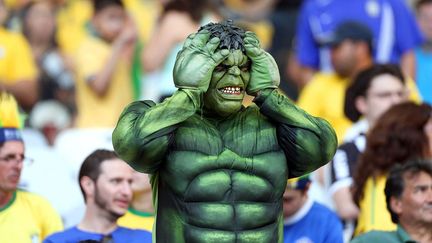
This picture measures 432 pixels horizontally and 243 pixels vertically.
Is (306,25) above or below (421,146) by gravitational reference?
above

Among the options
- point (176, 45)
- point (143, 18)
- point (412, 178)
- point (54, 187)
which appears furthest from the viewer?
point (143, 18)

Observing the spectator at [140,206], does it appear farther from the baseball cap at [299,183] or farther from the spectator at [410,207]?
the spectator at [410,207]

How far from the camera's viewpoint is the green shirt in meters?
8.68

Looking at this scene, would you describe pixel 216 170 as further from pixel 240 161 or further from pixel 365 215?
pixel 365 215

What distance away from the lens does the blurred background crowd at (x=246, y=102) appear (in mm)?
9961

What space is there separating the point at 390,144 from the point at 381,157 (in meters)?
0.11

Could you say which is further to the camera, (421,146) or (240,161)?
(421,146)

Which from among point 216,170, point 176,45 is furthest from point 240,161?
point 176,45

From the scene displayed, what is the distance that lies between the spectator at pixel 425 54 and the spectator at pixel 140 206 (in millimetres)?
4053

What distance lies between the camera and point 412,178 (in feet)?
29.0

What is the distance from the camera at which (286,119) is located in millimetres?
6996

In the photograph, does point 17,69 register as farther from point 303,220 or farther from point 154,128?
point 154,128

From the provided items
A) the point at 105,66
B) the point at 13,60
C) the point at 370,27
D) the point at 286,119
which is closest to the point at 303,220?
the point at 286,119

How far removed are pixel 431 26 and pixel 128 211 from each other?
5118 millimetres
